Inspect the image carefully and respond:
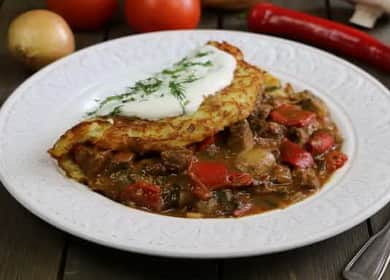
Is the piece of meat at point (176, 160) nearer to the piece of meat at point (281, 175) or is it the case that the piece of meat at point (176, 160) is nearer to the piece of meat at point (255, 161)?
the piece of meat at point (255, 161)

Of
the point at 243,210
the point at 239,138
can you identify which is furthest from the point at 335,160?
the point at 243,210

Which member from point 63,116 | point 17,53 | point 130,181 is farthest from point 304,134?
point 17,53

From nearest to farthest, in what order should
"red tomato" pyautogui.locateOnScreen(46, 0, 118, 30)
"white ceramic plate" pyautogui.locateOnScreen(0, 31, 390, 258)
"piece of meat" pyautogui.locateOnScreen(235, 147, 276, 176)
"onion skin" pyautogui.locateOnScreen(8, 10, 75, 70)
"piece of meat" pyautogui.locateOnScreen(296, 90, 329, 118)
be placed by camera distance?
"white ceramic plate" pyautogui.locateOnScreen(0, 31, 390, 258)
"piece of meat" pyautogui.locateOnScreen(235, 147, 276, 176)
"piece of meat" pyautogui.locateOnScreen(296, 90, 329, 118)
"onion skin" pyautogui.locateOnScreen(8, 10, 75, 70)
"red tomato" pyautogui.locateOnScreen(46, 0, 118, 30)

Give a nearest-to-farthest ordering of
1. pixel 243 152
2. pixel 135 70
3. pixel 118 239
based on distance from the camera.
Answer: pixel 118 239 < pixel 243 152 < pixel 135 70

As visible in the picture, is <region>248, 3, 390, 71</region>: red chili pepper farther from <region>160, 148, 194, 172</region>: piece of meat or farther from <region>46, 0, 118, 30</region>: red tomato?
<region>160, 148, 194, 172</region>: piece of meat

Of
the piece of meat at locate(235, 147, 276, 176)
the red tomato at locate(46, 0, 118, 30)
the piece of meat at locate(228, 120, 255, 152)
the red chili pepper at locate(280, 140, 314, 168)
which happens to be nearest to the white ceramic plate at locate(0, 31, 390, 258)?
the red chili pepper at locate(280, 140, 314, 168)

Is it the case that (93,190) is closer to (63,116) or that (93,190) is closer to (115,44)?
(63,116)
